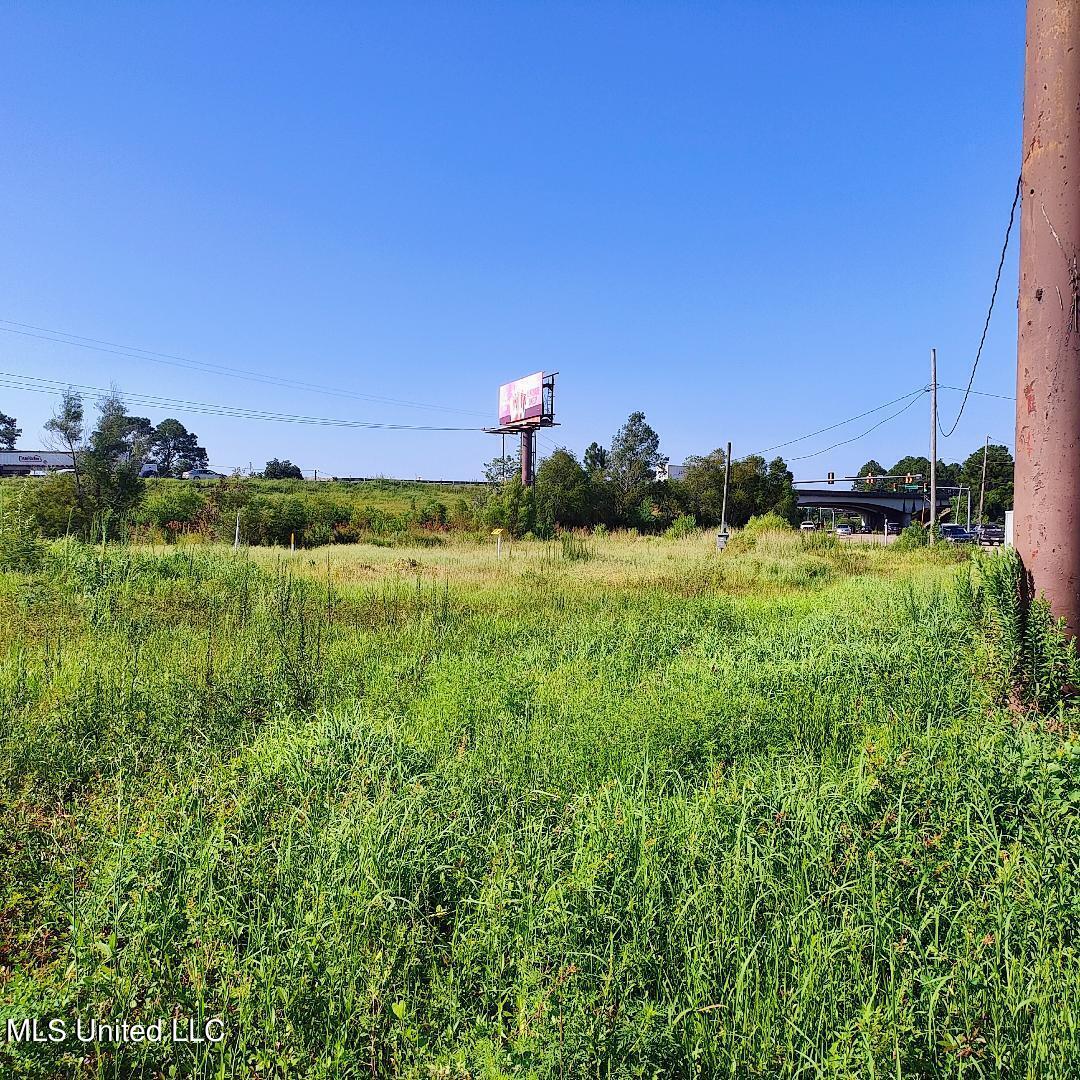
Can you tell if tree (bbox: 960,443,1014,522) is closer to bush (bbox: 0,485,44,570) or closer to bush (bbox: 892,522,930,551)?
bush (bbox: 892,522,930,551)

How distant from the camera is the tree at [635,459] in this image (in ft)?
178

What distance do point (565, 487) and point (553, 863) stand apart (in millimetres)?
43285

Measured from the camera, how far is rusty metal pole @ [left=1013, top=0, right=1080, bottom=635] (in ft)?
14.2

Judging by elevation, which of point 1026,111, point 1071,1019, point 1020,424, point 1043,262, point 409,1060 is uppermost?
point 1026,111

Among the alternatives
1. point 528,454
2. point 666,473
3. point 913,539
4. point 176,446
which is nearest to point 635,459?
point 666,473

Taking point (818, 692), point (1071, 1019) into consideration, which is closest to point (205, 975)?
point (1071, 1019)

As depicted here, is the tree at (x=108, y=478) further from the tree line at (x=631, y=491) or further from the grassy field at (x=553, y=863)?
the grassy field at (x=553, y=863)

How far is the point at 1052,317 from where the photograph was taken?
14.5 ft

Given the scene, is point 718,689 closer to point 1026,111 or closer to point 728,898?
point 728,898

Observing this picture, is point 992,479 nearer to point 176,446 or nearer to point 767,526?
point 767,526

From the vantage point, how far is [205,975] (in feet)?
7.73

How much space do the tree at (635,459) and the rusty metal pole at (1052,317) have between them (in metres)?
47.9

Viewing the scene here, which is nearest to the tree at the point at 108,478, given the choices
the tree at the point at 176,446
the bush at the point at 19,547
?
the bush at the point at 19,547

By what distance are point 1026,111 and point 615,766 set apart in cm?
520
